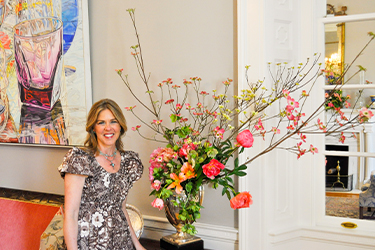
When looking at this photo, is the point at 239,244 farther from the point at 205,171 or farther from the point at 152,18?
the point at 152,18

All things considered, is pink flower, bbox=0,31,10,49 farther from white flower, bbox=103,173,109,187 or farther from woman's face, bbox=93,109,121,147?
white flower, bbox=103,173,109,187

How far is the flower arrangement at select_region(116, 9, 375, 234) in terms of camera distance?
1857 millimetres

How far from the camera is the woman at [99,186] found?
1.92 meters

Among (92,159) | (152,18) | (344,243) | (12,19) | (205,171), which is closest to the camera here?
(205,171)

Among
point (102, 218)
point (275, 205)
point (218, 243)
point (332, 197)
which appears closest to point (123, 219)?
point (102, 218)

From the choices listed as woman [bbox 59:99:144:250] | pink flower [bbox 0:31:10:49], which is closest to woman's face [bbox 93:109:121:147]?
woman [bbox 59:99:144:250]

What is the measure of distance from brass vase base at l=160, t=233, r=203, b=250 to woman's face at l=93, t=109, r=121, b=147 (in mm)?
626

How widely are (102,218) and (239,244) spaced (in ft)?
2.62

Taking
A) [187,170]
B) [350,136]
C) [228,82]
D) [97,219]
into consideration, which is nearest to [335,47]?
[350,136]

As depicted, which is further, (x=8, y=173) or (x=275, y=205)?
(x=8, y=173)

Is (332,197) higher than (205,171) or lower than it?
lower

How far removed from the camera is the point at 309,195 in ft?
7.63

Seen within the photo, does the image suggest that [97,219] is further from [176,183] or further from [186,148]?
[186,148]

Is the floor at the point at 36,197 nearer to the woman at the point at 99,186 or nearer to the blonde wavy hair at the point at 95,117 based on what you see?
the woman at the point at 99,186
